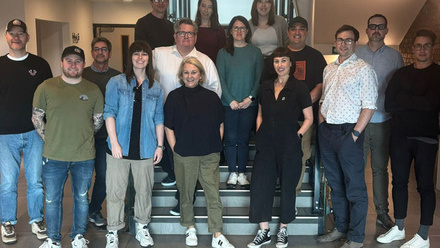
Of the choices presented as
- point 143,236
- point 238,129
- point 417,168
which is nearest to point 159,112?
point 238,129

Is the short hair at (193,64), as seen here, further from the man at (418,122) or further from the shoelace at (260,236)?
the man at (418,122)

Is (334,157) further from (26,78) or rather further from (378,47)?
(26,78)

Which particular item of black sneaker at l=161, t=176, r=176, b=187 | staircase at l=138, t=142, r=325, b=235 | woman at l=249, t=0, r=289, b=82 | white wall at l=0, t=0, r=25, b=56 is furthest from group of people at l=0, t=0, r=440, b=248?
white wall at l=0, t=0, r=25, b=56

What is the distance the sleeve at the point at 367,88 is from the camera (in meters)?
3.18

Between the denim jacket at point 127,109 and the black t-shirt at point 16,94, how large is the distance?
74 centimetres

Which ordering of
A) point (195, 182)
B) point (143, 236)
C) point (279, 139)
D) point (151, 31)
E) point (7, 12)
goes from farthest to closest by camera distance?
point (7, 12) → point (151, 31) → point (143, 236) → point (195, 182) → point (279, 139)

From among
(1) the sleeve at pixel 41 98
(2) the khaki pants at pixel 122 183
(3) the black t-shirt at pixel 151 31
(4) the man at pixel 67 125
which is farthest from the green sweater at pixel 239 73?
(1) the sleeve at pixel 41 98

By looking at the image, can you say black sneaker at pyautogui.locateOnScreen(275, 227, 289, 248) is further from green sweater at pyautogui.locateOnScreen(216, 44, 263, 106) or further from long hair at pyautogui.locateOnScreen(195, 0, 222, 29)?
long hair at pyautogui.locateOnScreen(195, 0, 222, 29)

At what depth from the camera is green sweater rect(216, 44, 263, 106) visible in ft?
12.2

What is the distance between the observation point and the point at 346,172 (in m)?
3.35

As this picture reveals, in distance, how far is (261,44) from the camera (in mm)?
4109

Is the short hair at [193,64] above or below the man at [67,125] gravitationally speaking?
above

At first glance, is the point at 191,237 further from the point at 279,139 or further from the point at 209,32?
the point at 209,32

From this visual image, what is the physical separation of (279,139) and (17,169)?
2.20 metres
